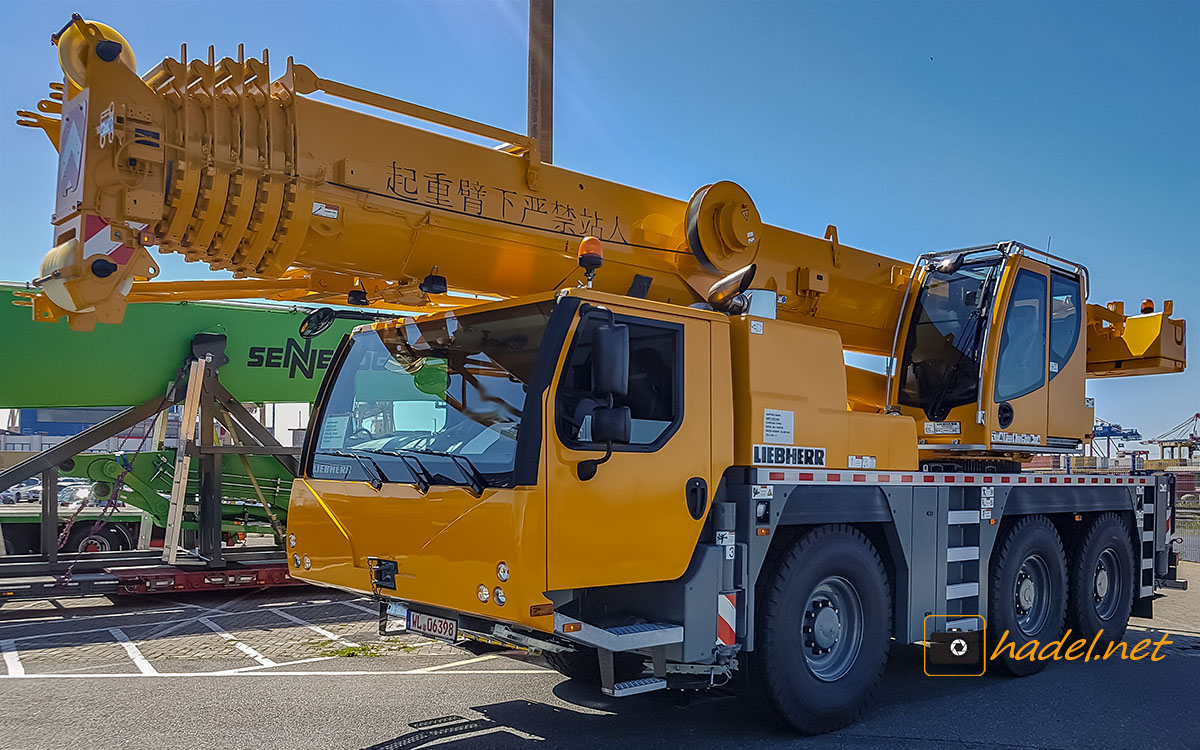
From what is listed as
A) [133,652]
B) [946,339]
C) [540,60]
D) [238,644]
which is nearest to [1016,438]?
[946,339]

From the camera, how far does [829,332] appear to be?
21.1ft

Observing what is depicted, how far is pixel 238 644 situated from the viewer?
8594mm

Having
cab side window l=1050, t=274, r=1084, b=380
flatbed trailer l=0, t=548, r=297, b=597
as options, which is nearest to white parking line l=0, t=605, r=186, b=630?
flatbed trailer l=0, t=548, r=297, b=597

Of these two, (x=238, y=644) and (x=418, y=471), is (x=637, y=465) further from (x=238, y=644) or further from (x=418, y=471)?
(x=238, y=644)

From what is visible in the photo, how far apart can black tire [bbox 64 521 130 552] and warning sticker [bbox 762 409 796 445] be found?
1063 centimetres

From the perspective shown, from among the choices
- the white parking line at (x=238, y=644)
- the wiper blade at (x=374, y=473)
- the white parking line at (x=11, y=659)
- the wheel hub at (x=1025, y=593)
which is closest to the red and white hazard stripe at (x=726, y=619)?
the wiper blade at (x=374, y=473)

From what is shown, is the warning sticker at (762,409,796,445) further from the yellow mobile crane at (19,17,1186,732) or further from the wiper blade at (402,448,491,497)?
the wiper blade at (402,448,491,497)

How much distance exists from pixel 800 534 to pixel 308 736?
3132mm

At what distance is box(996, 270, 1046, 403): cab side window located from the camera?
25.7 feet

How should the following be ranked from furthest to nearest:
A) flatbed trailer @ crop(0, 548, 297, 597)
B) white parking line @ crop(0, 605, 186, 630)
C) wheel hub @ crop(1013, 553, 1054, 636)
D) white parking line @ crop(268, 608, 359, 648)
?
flatbed trailer @ crop(0, 548, 297, 597)
white parking line @ crop(0, 605, 186, 630)
white parking line @ crop(268, 608, 359, 648)
wheel hub @ crop(1013, 553, 1054, 636)

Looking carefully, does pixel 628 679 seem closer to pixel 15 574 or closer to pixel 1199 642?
pixel 1199 642

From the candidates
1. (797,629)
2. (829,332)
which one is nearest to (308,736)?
(797,629)

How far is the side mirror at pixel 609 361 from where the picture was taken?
473cm

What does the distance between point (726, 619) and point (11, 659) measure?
6.06 meters
